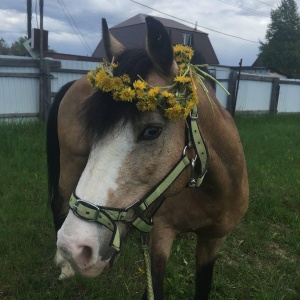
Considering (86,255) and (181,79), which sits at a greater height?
(181,79)

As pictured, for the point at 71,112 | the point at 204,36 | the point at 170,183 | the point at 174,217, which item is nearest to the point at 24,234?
the point at 71,112

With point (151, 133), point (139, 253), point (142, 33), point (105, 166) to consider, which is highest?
point (142, 33)

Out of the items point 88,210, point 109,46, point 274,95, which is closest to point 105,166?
point 88,210

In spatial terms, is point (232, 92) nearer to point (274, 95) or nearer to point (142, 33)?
point (274, 95)

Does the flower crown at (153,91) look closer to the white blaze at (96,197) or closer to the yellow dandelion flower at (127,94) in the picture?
the yellow dandelion flower at (127,94)

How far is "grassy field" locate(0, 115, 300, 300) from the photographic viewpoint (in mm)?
3080

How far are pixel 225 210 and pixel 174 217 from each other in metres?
0.34

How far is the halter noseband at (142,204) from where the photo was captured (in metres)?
1.51

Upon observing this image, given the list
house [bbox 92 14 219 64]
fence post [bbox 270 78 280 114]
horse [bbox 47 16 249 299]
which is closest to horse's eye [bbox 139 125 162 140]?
horse [bbox 47 16 249 299]

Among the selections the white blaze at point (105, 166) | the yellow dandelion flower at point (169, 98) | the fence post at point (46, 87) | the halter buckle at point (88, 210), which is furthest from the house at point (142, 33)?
the halter buckle at point (88, 210)

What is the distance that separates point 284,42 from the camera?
38.4 m

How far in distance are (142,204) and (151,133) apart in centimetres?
32

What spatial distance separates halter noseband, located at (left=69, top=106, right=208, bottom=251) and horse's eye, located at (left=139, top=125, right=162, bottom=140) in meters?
0.19

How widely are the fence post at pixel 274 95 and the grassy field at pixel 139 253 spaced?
9.06 metres
